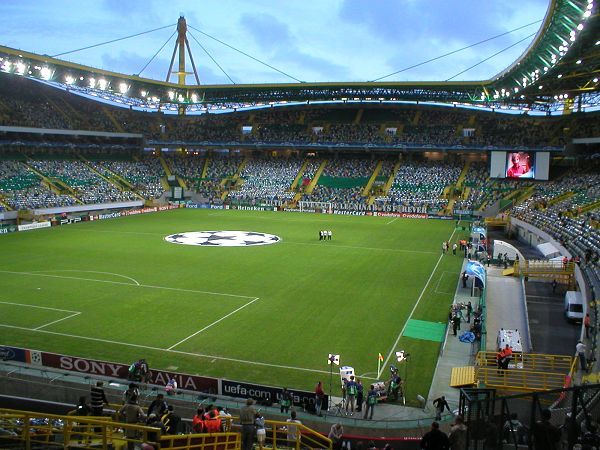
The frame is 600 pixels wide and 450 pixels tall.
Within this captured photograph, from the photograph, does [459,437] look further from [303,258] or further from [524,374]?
[303,258]

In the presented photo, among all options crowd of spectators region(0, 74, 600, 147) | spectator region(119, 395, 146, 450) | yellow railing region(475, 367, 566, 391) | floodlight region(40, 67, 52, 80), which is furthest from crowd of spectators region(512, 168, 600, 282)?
floodlight region(40, 67, 52, 80)

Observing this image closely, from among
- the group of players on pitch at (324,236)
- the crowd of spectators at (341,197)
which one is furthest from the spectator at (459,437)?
the crowd of spectators at (341,197)

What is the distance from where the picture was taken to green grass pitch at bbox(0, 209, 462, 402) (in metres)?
21.3

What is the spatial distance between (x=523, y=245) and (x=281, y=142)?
154ft

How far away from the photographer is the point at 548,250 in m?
39.1

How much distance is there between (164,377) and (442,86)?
206 feet

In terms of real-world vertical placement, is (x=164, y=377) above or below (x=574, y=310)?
below

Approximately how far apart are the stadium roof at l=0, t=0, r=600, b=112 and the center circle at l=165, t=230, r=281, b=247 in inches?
1001

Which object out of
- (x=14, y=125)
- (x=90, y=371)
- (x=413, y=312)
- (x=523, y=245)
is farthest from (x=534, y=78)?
(x=14, y=125)

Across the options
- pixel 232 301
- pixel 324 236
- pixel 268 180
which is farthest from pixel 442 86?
pixel 232 301

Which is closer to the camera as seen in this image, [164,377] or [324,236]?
[164,377]

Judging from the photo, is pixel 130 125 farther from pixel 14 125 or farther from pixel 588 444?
pixel 588 444

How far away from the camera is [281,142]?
284ft

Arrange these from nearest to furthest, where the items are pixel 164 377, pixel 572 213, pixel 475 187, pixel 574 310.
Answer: pixel 164 377 → pixel 574 310 → pixel 572 213 → pixel 475 187
